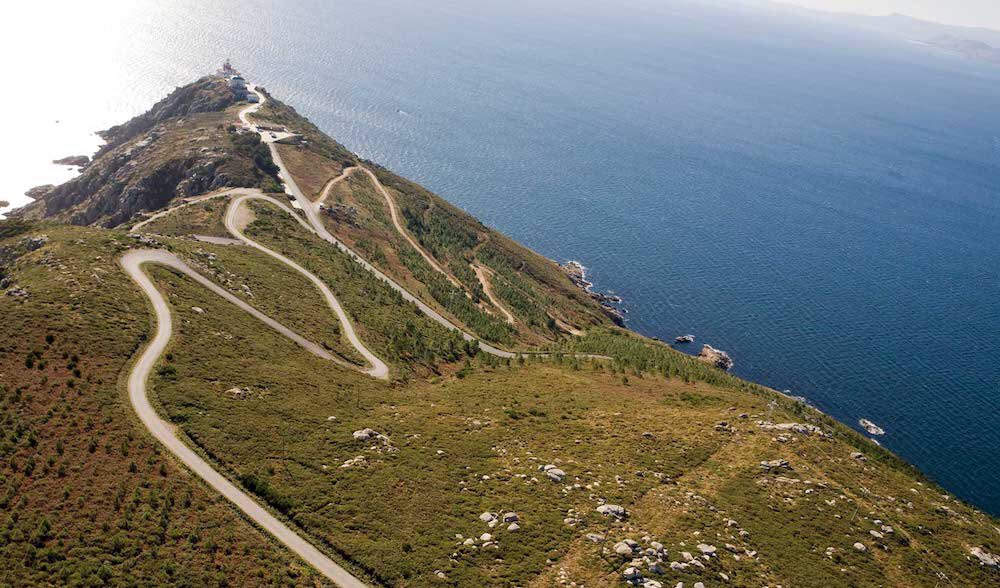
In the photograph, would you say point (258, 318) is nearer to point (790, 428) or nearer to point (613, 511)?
point (613, 511)

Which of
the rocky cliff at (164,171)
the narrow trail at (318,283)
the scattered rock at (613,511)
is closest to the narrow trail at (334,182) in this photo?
the rocky cliff at (164,171)

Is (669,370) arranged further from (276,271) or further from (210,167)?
(210,167)

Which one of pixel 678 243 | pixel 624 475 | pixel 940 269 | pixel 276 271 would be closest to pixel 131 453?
pixel 624 475

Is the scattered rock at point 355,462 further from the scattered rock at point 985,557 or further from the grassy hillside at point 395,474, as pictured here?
the scattered rock at point 985,557

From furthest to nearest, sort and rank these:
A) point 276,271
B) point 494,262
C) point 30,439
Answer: point 494,262
point 276,271
point 30,439

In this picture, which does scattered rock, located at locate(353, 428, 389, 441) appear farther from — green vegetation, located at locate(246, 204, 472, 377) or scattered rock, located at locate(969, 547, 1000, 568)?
scattered rock, located at locate(969, 547, 1000, 568)
